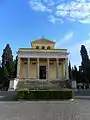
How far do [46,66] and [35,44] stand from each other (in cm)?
605

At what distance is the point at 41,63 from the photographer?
173 ft

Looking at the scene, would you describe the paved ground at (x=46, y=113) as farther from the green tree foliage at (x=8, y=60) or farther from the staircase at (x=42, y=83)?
the green tree foliage at (x=8, y=60)

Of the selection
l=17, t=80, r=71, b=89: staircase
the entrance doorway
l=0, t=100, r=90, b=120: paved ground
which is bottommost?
l=0, t=100, r=90, b=120: paved ground

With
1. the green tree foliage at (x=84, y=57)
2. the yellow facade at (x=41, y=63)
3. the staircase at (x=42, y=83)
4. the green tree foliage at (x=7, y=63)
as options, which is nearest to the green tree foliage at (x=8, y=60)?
the green tree foliage at (x=7, y=63)

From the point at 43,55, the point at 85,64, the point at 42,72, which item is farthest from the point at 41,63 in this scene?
the point at 85,64

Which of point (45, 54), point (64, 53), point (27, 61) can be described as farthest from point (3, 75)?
point (64, 53)

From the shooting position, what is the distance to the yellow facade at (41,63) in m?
49.1

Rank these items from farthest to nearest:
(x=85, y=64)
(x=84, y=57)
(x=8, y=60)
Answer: (x=84, y=57) < (x=85, y=64) < (x=8, y=60)

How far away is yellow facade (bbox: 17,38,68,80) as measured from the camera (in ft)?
161

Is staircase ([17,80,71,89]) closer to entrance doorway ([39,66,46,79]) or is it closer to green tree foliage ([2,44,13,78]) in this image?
entrance doorway ([39,66,46,79])

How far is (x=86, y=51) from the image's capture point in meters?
62.9

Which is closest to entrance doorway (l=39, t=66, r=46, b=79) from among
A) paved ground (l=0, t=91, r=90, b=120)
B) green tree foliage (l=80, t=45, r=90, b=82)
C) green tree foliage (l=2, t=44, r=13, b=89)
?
green tree foliage (l=2, t=44, r=13, b=89)

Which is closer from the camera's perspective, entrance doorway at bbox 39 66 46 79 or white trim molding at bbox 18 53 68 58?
white trim molding at bbox 18 53 68 58

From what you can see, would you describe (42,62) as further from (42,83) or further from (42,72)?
(42,83)
